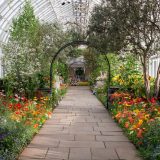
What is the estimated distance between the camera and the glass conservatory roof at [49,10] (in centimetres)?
1586

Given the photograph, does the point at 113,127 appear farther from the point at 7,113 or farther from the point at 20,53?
the point at 20,53

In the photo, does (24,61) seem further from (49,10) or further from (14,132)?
(49,10)

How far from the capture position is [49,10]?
21.7m

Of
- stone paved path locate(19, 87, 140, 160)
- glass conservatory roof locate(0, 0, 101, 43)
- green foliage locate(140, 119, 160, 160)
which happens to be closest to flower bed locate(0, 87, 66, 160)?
stone paved path locate(19, 87, 140, 160)

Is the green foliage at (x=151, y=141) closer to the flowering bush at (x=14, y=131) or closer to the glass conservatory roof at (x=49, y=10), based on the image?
the flowering bush at (x=14, y=131)

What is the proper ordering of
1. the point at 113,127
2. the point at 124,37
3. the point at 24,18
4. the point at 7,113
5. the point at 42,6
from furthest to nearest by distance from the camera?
1. the point at 42,6
2. the point at 24,18
3. the point at 124,37
4. the point at 113,127
5. the point at 7,113

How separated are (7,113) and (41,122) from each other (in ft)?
4.29

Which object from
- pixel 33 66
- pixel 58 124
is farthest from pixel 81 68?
pixel 58 124

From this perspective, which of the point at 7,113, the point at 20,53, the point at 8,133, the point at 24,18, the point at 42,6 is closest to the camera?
the point at 8,133

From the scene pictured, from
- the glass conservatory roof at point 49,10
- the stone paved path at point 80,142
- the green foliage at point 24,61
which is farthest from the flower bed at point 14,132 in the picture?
the glass conservatory roof at point 49,10

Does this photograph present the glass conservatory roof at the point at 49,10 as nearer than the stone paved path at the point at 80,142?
No

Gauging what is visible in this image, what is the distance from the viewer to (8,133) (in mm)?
4832

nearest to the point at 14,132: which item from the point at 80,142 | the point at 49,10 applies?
the point at 80,142

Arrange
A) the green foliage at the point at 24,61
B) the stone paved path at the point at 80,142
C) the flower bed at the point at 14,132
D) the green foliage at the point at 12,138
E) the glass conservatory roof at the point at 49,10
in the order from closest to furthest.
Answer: the green foliage at the point at 12,138, the flower bed at the point at 14,132, the stone paved path at the point at 80,142, the green foliage at the point at 24,61, the glass conservatory roof at the point at 49,10
